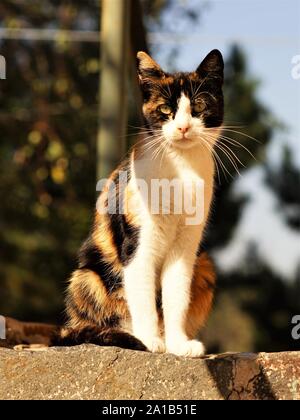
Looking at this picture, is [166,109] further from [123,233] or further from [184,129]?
[123,233]

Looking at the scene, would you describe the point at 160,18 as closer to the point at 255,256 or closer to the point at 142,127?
the point at 255,256

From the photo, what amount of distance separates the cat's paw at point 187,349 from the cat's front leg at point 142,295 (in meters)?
0.04

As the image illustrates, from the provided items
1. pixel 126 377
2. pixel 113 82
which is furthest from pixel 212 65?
pixel 113 82

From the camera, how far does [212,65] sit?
217 centimetres

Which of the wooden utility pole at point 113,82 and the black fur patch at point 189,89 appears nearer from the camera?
the black fur patch at point 189,89

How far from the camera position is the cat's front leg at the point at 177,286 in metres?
2.20

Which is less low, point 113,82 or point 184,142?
point 113,82

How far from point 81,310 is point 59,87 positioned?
5508 millimetres

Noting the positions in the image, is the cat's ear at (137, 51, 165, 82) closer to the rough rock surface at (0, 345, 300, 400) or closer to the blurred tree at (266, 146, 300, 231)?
the rough rock surface at (0, 345, 300, 400)

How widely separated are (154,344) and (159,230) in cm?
33

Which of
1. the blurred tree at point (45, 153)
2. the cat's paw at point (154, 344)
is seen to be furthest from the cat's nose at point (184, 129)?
the blurred tree at point (45, 153)

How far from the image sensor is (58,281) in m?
7.66

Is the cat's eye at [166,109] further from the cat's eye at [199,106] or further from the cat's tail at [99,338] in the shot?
the cat's tail at [99,338]

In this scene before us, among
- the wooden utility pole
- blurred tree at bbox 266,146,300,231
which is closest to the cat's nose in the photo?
the wooden utility pole
